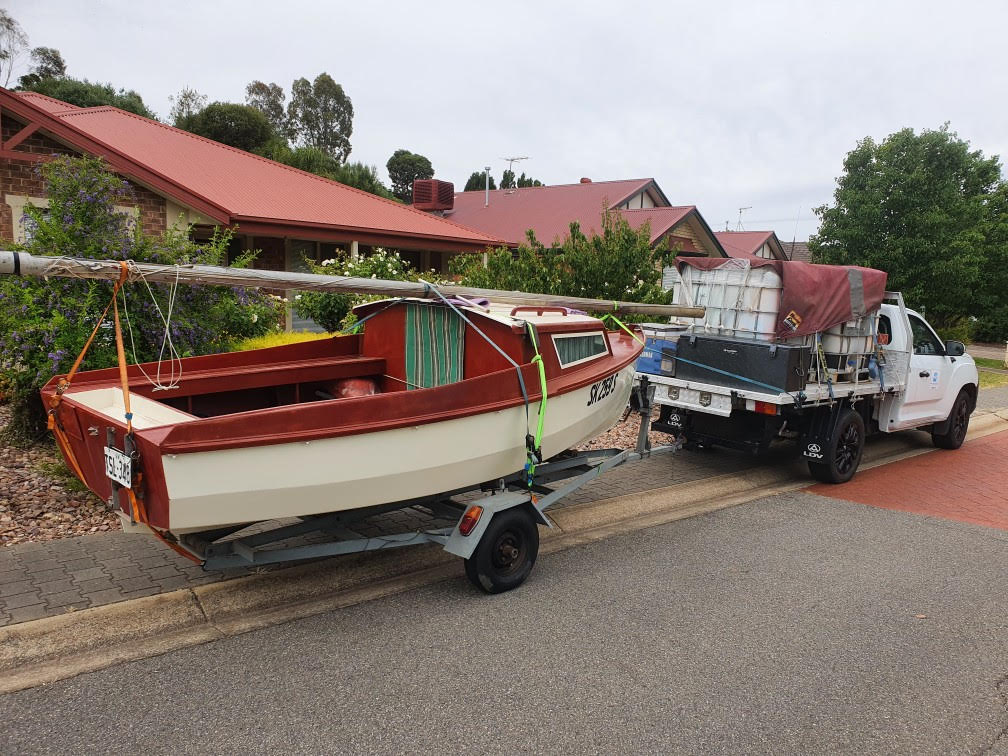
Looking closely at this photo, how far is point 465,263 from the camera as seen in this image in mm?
14336

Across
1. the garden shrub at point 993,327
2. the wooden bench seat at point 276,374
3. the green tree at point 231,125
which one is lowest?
the garden shrub at point 993,327

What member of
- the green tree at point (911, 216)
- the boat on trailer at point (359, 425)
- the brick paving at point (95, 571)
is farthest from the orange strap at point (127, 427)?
the green tree at point (911, 216)

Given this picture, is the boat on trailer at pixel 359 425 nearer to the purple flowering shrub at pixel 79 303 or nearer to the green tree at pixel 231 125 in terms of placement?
the purple flowering shrub at pixel 79 303

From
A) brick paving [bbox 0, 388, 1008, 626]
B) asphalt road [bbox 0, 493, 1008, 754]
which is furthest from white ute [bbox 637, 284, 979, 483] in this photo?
brick paving [bbox 0, 388, 1008, 626]

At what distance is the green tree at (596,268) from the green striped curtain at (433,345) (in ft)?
17.8

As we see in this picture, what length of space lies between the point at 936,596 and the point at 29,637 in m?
5.76

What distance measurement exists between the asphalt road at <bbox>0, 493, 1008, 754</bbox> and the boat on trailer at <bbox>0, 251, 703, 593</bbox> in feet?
1.69

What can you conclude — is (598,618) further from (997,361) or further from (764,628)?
(997,361)

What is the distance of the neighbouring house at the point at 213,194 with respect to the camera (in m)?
12.0

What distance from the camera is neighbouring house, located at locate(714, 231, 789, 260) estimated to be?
1367 inches

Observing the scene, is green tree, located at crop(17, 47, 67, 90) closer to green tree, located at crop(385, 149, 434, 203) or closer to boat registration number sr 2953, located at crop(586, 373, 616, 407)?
green tree, located at crop(385, 149, 434, 203)

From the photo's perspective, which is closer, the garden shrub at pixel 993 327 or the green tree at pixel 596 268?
the green tree at pixel 596 268

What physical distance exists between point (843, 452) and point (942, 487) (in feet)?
4.19

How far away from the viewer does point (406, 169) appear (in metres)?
65.4
